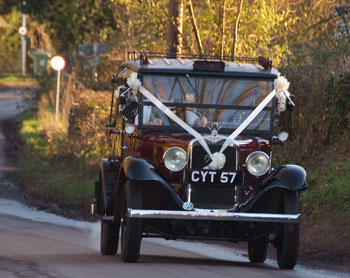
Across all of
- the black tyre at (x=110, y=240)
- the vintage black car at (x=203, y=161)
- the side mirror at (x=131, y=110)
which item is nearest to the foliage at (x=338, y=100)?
the vintage black car at (x=203, y=161)

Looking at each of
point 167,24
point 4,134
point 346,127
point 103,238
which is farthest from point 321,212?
point 4,134

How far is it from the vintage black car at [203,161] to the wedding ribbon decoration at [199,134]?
0.04 feet

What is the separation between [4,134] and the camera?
35.6 metres

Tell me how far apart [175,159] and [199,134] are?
42 cm

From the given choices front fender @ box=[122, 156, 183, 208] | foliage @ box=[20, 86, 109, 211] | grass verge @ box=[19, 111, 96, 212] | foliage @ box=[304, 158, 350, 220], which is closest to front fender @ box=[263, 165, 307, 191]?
front fender @ box=[122, 156, 183, 208]

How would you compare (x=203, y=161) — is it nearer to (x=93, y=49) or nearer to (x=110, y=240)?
(x=110, y=240)

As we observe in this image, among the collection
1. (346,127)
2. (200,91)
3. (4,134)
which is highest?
(200,91)

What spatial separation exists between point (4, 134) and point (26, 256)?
2377 centimetres

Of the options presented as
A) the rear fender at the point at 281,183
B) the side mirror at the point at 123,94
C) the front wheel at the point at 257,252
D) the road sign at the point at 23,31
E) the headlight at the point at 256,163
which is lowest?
the front wheel at the point at 257,252

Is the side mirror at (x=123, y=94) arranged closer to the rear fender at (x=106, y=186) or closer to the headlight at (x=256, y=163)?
the rear fender at (x=106, y=186)

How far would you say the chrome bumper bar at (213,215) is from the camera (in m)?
11.2

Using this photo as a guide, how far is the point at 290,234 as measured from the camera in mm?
11562

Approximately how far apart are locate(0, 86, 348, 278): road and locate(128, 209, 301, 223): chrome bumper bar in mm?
555

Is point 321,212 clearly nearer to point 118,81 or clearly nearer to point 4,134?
point 118,81
